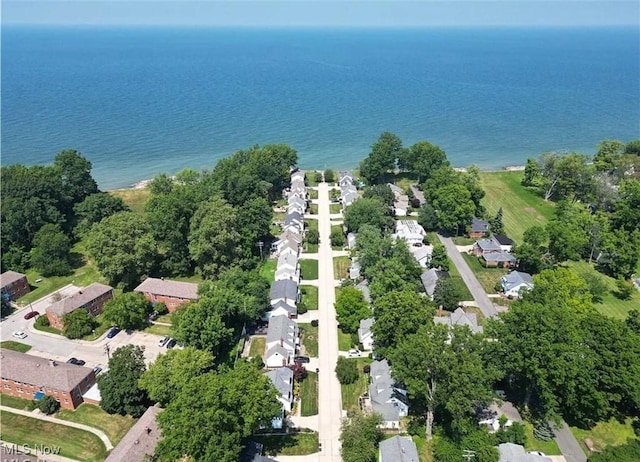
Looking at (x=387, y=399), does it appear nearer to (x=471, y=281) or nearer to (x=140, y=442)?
(x=140, y=442)

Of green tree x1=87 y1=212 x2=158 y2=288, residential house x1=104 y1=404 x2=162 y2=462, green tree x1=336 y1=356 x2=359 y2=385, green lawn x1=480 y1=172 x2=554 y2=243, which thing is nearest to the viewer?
residential house x1=104 y1=404 x2=162 y2=462

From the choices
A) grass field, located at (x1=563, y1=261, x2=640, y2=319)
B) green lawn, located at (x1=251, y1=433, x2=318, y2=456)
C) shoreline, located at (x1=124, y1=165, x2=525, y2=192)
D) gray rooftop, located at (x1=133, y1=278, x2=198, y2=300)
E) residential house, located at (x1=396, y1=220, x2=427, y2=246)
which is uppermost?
shoreline, located at (x1=124, y1=165, x2=525, y2=192)

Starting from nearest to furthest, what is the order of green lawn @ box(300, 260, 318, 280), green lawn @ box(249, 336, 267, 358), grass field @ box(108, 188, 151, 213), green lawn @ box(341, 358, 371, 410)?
green lawn @ box(341, 358, 371, 410) → green lawn @ box(249, 336, 267, 358) → green lawn @ box(300, 260, 318, 280) → grass field @ box(108, 188, 151, 213)

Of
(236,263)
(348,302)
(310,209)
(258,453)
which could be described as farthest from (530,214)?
(258,453)

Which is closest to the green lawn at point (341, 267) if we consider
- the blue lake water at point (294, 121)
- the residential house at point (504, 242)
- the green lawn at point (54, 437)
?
the residential house at point (504, 242)

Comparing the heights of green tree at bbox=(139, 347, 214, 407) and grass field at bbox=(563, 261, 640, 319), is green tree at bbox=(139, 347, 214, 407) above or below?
above

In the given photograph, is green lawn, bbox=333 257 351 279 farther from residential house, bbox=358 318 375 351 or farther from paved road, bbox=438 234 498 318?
paved road, bbox=438 234 498 318

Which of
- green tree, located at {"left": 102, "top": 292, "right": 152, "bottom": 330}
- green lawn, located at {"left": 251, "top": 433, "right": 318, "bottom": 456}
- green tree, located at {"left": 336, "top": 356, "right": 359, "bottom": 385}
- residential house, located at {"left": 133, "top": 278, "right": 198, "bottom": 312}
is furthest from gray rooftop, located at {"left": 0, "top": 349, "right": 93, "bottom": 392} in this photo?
green tree, located at {"left": 336, "top": 356, "right": 359, "bottom": 385}

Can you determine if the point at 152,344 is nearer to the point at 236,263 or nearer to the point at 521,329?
the point at 236,263
